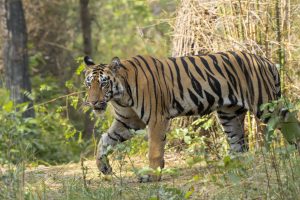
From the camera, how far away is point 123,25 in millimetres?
24297

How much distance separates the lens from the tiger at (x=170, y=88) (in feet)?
26.7

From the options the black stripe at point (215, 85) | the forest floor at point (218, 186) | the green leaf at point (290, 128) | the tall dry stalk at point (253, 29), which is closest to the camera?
the forest floor at point (218, 186)

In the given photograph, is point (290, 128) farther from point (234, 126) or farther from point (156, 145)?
point (234, 126)

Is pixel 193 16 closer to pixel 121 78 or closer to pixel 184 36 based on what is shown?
pixel 184 36

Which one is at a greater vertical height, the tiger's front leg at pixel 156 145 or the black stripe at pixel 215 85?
the black stripe at pixel 215 85

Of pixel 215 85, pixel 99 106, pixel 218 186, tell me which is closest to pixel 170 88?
pixel 215 85

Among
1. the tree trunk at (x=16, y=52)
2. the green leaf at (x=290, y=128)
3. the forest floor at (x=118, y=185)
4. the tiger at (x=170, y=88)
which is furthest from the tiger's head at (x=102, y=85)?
the tree trunk at (x=16, y=52)

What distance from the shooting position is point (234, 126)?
909cm

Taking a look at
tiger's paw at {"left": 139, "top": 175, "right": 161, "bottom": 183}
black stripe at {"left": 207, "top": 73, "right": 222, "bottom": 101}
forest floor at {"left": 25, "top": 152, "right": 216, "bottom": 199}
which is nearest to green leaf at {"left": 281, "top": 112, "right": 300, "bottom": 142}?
forest floor at {"left": 25, "top": 152, "right": 216, "bottom": 199}

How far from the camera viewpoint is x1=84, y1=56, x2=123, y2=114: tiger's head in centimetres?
793

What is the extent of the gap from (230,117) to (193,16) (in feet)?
5.47

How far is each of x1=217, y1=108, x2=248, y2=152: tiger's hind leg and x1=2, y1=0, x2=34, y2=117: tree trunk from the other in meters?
5.17

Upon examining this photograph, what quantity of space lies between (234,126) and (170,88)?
108cm

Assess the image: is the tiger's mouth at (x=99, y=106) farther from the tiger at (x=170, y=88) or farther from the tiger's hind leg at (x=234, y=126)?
the tiger's hind leg at (x=234, y=126)
